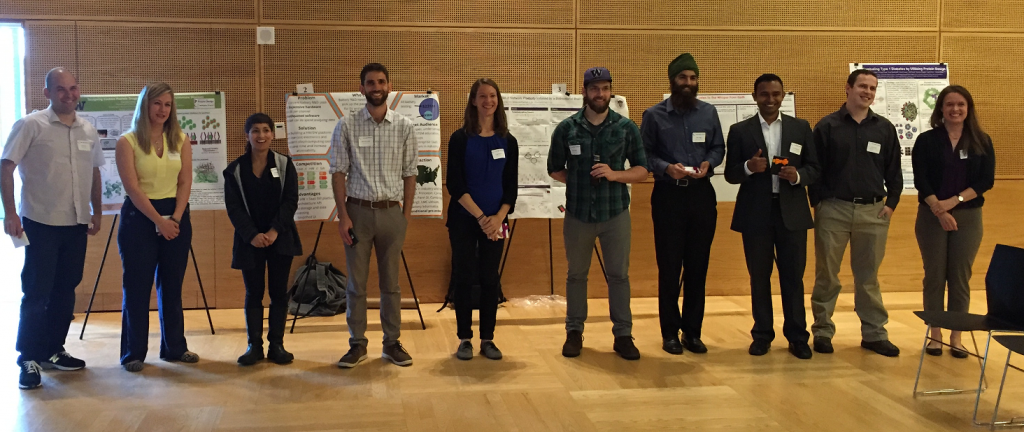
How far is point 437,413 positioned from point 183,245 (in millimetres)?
1792

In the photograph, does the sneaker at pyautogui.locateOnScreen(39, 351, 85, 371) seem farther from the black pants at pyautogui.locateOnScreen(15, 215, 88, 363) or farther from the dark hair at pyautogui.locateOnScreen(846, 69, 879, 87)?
the dark hair at pyautogui.locateOnScreen(846, 69, 879, 87)

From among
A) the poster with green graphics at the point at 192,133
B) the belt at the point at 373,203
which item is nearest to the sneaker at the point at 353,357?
the belt at the point at 373,203

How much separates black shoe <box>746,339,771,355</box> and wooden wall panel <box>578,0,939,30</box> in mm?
2851

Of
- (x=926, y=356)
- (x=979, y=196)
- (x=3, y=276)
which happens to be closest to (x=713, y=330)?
(x=926, y=356)

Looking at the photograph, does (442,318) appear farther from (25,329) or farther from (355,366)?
(25,329)

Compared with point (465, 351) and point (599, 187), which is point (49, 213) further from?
point (599, 187)

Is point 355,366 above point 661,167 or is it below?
below

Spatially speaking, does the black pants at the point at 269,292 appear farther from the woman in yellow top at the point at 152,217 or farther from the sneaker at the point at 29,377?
the sneaker at the point at 29,377

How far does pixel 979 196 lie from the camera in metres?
4.29

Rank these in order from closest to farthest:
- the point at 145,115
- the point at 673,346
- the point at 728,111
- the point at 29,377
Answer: the point at 29,377 < the point at 145,115 < the point at 673,346 < the point at 728,111

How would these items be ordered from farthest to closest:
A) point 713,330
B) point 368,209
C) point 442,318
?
1. point 442,318
2. point 713,330
3. point 368,209

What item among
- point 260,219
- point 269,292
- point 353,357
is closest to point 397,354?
point 353,357

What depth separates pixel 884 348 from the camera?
4.37 m

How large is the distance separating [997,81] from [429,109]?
4808mm
